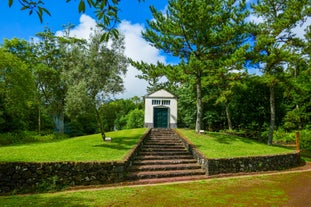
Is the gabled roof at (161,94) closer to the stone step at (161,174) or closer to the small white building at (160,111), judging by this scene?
the small white building at (160,111)

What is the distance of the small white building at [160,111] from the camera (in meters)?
25.2

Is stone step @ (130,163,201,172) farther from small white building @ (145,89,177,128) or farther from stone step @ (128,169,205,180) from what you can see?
small white building @ (145,89,177,128)

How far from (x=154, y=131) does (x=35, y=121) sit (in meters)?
20.1

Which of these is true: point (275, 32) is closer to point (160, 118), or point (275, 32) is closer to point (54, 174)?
point (160, 118)

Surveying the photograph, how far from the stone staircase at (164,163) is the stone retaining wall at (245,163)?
1.47 ft

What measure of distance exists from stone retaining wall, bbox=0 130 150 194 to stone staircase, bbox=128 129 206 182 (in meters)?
0.99

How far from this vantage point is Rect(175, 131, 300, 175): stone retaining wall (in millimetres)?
12234

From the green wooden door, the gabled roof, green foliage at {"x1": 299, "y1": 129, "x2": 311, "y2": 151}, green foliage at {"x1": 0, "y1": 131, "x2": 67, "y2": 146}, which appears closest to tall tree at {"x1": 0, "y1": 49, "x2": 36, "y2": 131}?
green foliage at {"x1": 0, "y1": 131, "x2": 67, "y2": 146}

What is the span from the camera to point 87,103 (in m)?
14.7

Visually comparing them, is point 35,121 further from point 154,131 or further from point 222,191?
point 222,191

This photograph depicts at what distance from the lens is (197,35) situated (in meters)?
19.5

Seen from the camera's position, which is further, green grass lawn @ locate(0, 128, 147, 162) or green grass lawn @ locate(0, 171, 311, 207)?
green grass lawn @ locate(0, 128, 147, 162)

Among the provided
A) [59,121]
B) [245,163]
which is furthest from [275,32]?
[59,121]

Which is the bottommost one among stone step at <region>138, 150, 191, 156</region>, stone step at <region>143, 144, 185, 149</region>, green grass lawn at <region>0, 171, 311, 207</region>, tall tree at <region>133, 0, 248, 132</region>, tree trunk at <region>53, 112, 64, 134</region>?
green grass lawn at <region>0, 171, 311, 207</region>
